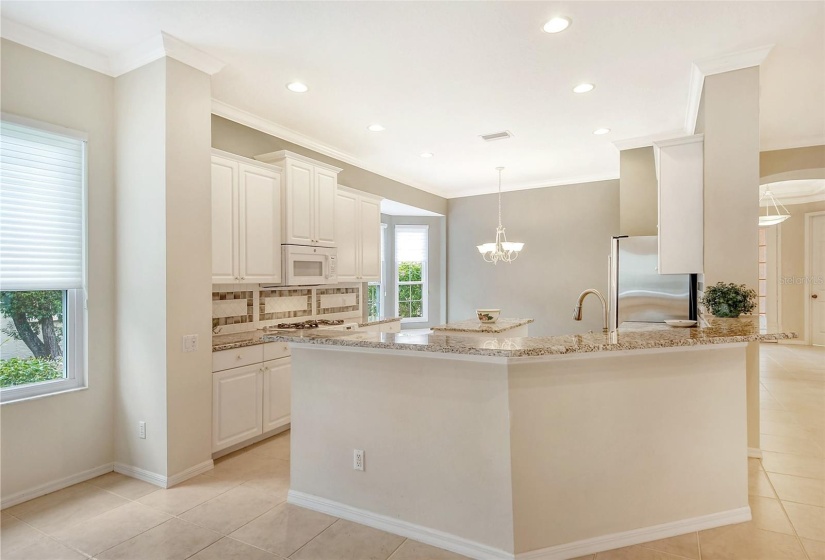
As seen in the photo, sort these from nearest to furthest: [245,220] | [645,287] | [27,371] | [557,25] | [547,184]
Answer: [557,25]
[27,371]
[245,220]
[645,287]
[547,184]

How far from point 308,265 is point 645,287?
3.22 meters

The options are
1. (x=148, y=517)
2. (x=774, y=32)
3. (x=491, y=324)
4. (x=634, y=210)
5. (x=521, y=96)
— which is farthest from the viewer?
(x=634, y=210)

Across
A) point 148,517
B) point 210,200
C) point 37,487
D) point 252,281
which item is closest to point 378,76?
point 210,200

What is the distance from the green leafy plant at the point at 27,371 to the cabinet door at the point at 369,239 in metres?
3.04

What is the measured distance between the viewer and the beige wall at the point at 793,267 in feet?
27.4

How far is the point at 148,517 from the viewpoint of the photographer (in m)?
2.58

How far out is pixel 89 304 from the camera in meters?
3.06

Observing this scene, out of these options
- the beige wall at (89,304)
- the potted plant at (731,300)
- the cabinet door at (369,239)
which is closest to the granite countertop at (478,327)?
the cabinet door at (369,239)

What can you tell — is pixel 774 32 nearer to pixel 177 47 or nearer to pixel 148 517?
pixel 177 47

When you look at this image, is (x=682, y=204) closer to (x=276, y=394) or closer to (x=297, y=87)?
(x=297, y=87)

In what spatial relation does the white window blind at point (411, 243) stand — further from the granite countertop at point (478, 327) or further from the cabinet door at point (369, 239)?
the granite countertop at point (478, 327)

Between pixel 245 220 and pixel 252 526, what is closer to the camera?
pixel 252 526

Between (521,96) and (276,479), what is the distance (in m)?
3.45

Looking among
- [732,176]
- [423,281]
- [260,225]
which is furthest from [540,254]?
[260,225]
